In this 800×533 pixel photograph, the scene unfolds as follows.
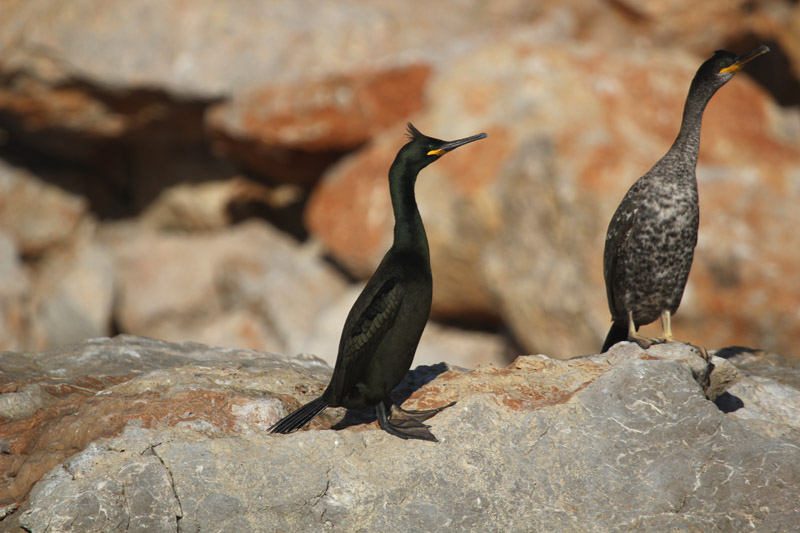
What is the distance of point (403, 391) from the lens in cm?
484

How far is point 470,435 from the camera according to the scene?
167 inches

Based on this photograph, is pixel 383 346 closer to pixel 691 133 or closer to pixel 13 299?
pixel 691 133

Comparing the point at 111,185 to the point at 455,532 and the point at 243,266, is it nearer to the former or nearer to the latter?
the point at 243,266

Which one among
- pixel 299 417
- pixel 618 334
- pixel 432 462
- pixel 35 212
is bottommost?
pixel 35 212

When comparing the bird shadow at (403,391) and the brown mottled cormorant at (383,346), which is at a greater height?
the brown mottled cormorant at (383,346)

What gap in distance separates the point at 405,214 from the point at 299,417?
1215 mm

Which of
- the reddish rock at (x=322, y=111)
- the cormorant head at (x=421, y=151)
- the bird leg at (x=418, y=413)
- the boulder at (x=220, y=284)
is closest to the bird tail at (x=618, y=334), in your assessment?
the bird leg at (x=418, y=413)

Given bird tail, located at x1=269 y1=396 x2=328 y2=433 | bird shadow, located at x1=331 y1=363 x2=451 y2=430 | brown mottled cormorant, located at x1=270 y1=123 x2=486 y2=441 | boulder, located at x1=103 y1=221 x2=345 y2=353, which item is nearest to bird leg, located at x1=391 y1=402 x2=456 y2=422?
brown mottled cormorant, located at x1=270 y1=123 x2=486 y2=441

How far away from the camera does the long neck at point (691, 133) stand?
5398 mm

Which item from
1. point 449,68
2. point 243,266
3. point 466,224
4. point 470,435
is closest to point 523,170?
point 466,224

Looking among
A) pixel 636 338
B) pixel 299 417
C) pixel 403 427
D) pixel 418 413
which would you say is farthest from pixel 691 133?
pixel 299 417

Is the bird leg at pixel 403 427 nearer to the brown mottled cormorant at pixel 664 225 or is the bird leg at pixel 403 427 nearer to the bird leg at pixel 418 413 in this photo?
the bird leg at pixel 418 413

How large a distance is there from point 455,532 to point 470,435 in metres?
0.54

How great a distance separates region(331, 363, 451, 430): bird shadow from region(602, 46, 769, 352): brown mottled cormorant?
1299 mm
